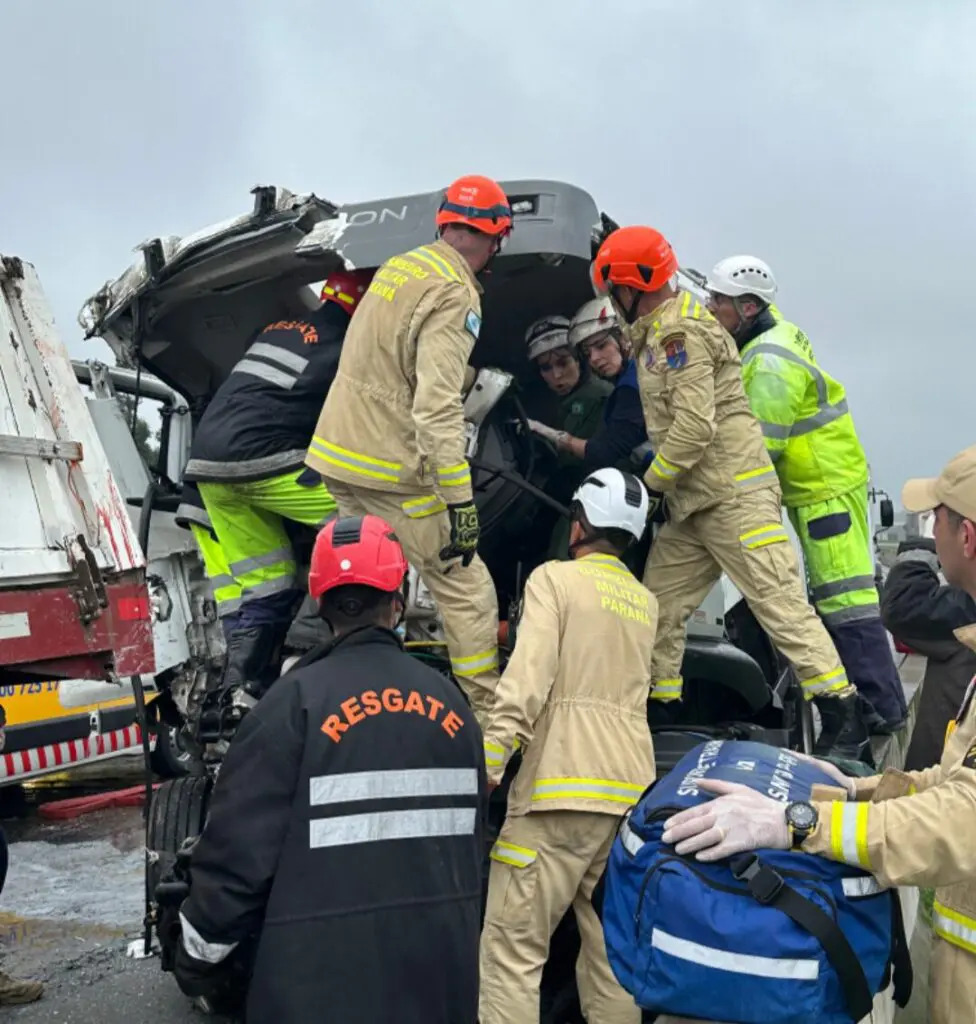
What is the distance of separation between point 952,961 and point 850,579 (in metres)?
2.61

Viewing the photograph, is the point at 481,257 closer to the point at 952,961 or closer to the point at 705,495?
the point at 705,495

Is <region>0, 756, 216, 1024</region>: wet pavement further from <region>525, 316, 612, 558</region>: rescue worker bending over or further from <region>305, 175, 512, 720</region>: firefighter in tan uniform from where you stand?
<region>525, 316, 612, 558</region>: rescue worker bending over

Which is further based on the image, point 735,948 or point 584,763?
point 584,763

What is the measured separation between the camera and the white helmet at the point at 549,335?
466 cm

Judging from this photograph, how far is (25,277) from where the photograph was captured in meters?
3.77

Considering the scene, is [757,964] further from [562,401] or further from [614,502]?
[562,401]

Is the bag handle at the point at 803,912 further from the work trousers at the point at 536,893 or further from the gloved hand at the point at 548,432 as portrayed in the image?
the gloved hand at the point at 548,432

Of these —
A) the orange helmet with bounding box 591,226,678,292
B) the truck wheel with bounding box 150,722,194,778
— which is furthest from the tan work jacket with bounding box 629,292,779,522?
the truck wheel with bounding box 150,722,194,778

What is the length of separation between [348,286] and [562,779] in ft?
6.93

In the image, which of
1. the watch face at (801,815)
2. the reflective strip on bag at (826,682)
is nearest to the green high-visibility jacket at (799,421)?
the reflective strip on bag at (826,682)

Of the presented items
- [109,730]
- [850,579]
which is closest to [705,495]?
[850,579]

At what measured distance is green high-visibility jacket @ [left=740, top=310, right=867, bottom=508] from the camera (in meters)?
4.60

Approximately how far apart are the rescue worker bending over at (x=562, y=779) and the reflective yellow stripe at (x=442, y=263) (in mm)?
1077

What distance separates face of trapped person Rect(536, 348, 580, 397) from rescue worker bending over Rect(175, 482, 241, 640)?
1.53 meters
